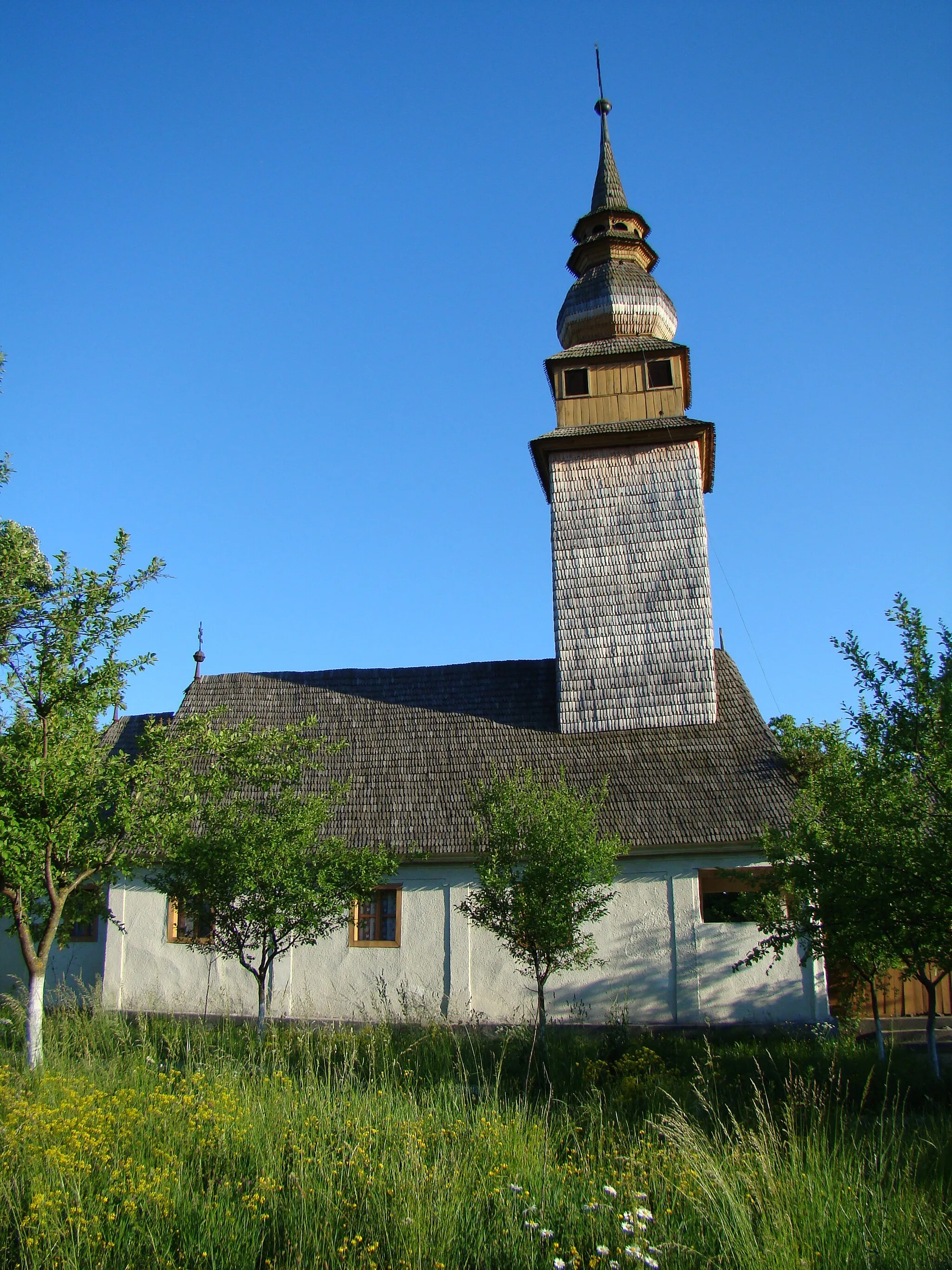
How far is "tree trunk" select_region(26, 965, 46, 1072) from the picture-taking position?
9078 mm

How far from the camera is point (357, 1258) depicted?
203 inches

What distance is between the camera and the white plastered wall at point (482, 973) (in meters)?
15.8

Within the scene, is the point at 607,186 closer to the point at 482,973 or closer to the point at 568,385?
the point at 568,385

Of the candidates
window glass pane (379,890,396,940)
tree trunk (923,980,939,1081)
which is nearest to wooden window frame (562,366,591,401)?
window glass pane (379,890,396,940)

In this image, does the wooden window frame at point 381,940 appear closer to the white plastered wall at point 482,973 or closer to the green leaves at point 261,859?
the white plastered wall at point 482,973

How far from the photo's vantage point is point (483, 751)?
1930cm

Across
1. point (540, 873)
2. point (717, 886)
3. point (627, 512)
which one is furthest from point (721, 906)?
point (627, 512)

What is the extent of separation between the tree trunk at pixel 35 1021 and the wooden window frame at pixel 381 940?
25.5 ft

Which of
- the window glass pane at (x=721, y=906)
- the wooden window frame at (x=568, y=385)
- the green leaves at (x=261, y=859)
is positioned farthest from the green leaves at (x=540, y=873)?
the wooden window frame at (x=568, y=385)

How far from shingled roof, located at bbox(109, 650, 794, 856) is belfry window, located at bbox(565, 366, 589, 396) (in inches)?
256

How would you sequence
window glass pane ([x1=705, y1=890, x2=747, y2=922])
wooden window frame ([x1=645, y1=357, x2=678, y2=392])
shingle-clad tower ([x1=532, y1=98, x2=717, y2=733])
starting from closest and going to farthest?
window glass pane ([x1=705, y1=890, x2=747, y2=922]) < shingle-clad tower ([x1=532, y1=98, x2=717, y2=733]) < wooden window frame ([x1=645, y1=357, x2=678, y2=392])

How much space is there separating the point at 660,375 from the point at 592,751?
9.07 m

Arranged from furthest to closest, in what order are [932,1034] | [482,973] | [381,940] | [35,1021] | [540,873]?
[381,940] < [482,973] < [540,873] < [932,1034] < [35,1021]

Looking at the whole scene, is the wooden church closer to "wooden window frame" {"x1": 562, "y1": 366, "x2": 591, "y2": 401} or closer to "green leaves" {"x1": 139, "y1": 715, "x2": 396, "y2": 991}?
"wooden window frame" {"x1": 562, "y1": 366, "x2": 591, "y2": 401}
